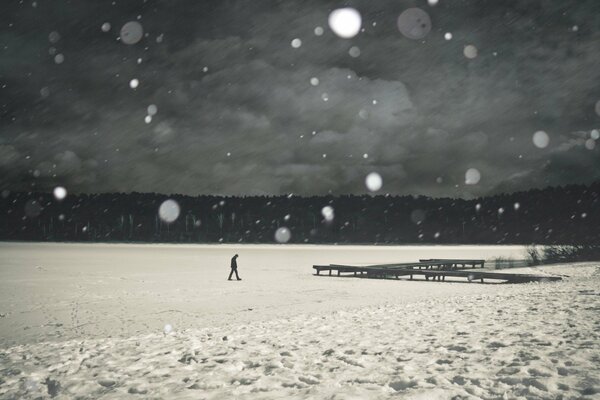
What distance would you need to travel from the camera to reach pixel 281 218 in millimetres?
167000

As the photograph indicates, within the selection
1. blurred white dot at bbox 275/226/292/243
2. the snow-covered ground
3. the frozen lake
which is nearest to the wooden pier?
the frozen lake

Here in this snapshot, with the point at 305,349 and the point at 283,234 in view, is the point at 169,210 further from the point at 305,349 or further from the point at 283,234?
→ the point at 305,349

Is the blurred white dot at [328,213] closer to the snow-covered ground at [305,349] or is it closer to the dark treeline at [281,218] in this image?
the dark treeline at [281,218]

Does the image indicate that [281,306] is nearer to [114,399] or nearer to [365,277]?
[114,399]

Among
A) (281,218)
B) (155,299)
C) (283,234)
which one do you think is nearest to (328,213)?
(281,218)

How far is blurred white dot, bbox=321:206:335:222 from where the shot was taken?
16554 centimetres

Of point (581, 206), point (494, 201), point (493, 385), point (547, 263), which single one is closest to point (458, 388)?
point (493, 385)

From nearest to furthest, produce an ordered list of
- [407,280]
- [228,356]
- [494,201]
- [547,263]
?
1. [228,356]
2. [407,280]
3. [547,263]
4. [494,201]

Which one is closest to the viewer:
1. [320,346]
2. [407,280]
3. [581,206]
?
[320,346]

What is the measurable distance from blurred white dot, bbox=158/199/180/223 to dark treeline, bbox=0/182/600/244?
77.6 inches

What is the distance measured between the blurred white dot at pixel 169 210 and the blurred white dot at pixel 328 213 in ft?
168

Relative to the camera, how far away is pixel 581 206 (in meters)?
116

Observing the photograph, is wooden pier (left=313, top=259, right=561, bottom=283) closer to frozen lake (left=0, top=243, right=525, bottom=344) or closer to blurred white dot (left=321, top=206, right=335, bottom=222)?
frozen lake (left=0, top=243, right=525, bottom=344)

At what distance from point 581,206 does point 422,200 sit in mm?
58482
